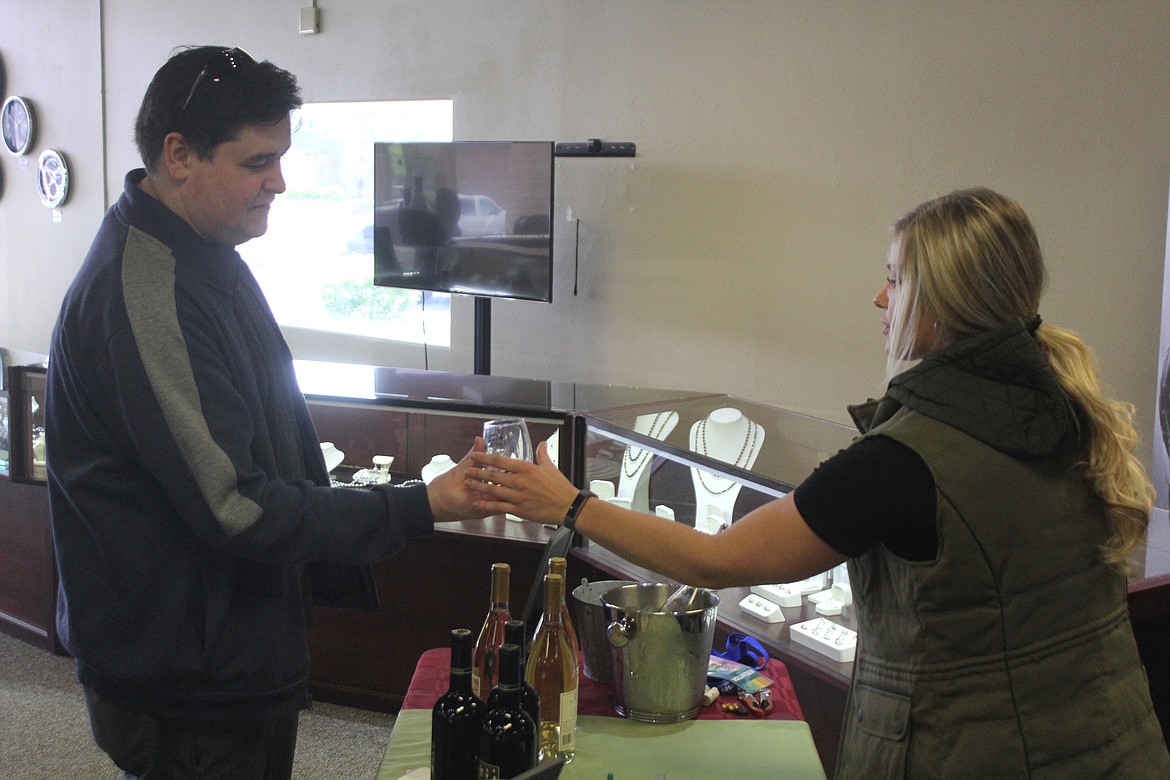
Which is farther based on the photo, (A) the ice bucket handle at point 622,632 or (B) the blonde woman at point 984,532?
A: (A) the ice bucket handle at point 622,632

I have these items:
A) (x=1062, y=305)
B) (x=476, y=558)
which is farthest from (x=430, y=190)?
(x=1062, y=305)

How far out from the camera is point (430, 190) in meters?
5.41

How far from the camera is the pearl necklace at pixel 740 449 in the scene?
8.03 feet

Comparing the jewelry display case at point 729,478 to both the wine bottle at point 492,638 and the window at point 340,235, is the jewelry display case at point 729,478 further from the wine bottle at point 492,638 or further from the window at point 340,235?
the window at point 340,235

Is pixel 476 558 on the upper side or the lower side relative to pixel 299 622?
lower

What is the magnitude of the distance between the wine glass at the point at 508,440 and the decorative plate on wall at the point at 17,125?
7550 millimetres

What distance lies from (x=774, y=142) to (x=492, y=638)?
3.83 metres

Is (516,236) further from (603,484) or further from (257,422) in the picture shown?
(257,422)

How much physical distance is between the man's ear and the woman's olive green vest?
3.42 ft

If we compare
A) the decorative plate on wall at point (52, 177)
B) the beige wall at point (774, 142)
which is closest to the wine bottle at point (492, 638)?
the beige wall at point (774, 142)

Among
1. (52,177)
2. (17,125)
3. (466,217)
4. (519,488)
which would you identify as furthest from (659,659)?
(17,125)

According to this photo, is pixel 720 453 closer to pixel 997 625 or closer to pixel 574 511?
pixel 574 511

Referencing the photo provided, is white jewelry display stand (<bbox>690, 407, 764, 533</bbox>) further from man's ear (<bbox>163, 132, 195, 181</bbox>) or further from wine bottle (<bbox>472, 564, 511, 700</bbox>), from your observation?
man's ear (<bbox>163, 132, 195, 181</bbox>)

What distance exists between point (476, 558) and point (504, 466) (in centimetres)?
160
